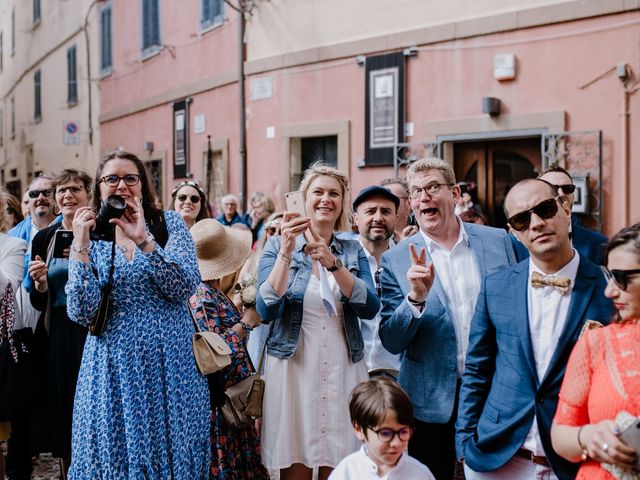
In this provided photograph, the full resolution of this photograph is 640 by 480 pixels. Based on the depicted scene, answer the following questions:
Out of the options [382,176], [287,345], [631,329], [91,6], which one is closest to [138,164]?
[287,345]

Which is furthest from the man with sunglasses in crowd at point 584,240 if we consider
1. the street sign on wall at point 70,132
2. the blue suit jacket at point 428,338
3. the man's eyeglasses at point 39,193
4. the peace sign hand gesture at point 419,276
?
the street sign on wall at point 70,132

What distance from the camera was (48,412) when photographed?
4.57 meters

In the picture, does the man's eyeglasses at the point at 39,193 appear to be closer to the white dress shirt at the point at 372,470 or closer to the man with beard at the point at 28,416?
the man with beard at the point at 28,416

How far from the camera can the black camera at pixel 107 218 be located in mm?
3301

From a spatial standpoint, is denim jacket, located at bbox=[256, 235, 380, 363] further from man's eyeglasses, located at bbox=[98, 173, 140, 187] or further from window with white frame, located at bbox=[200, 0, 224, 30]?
window with white frame, located at bbox=[200, 0, 224, 30]

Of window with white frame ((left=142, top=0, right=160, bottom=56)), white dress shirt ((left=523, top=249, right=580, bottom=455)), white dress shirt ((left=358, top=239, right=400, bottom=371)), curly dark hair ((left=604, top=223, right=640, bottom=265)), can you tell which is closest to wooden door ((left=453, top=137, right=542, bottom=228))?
white dress shirt ((left=358, top=239, right=400, bottom=371))

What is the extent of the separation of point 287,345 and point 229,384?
0.56 metres

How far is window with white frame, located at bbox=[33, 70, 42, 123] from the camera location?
83.1ft

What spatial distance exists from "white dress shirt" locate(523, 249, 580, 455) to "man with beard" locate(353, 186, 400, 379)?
1.62m

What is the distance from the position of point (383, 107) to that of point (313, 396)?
7.71 metres

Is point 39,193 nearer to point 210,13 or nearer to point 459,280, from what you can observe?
point 459,280

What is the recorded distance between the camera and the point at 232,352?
4230 millimetres

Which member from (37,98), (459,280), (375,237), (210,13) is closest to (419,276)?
(459,280)

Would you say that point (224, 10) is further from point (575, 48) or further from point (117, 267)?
point (117, 267)
